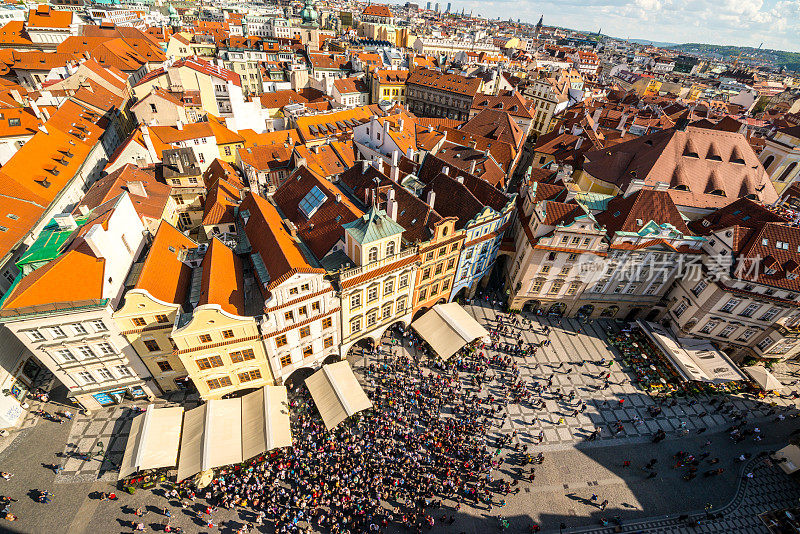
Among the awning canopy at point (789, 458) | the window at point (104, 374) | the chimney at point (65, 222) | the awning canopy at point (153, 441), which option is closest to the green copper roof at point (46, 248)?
the chimney at point (65, 222)

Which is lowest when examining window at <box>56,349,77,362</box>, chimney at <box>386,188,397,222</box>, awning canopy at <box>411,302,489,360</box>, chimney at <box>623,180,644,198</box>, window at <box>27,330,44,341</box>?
awning canopy at <box>411,302,489,360</box>

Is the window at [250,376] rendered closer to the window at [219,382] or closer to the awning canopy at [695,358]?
the window at [219,382]

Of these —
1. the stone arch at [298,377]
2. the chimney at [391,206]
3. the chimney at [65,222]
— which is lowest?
the stone arch at [298,377]

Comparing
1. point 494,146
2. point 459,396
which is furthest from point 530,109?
point 459,396

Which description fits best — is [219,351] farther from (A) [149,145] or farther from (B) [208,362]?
(A) [149,145]

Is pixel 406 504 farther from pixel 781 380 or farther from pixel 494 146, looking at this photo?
pixel 494 146

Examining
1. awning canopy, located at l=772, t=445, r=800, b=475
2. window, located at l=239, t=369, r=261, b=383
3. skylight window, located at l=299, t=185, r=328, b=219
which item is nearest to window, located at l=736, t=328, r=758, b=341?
awning canopy, located at l=772, t=445, r=800, b=475

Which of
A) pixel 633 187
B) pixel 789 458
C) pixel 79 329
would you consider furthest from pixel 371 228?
pixel 789 458

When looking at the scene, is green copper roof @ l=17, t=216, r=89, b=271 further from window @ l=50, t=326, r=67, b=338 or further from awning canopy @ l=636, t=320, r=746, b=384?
awning canopy @ l=636, t=320, r=746, b=384
